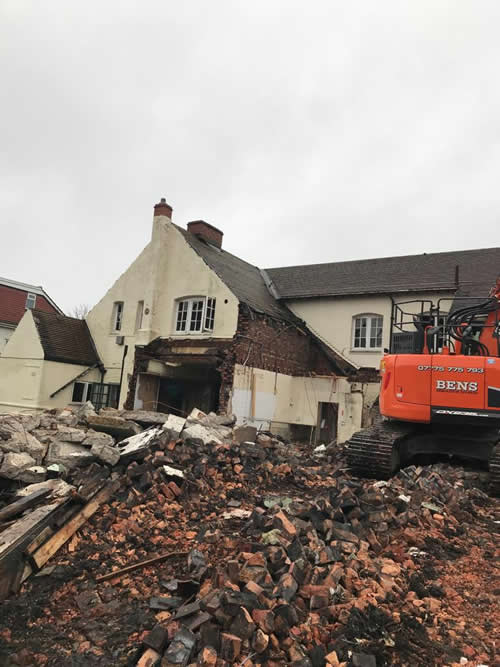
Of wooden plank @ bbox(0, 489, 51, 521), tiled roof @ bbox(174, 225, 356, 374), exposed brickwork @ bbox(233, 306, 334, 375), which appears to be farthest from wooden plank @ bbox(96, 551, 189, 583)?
tiled roof @ bbox(174, 225, 356, 374)

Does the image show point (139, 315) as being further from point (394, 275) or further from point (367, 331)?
point (394, 275)

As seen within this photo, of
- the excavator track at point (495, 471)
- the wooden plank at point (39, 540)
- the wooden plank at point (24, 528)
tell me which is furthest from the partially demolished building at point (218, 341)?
the wooden plank at point (39, 540)

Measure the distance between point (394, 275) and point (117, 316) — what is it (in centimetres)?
1248

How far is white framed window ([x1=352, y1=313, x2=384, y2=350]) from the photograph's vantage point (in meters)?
20.5

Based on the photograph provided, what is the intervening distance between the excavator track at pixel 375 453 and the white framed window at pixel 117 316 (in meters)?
15.1

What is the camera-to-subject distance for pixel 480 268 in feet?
66.0

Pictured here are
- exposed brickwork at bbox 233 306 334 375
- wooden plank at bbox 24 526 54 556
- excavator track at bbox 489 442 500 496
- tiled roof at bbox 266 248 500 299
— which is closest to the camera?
wooden plank at bbox 24 526 54 556

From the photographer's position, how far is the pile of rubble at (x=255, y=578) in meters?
3.62

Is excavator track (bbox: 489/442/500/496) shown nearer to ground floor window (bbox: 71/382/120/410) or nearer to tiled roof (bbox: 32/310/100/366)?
ground floor window (bbox: 71/382/120/410)

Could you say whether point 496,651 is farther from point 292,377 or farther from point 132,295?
point 132,295

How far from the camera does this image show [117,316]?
22.4 metres

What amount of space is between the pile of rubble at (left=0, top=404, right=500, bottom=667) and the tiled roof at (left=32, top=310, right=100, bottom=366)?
43.4 ft

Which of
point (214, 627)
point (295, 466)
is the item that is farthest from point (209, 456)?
point (214, 627)

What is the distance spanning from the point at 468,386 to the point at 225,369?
10269mm
